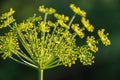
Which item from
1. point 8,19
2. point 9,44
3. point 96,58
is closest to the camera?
point 9,44

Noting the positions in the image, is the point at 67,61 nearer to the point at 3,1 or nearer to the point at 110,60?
the point at 110,60

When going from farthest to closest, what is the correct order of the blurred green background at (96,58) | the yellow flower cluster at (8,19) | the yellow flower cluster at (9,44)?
the blurred green background at (96,58), the yellow flower cluster at (8,19), the yellow flower cluster at (9,44)

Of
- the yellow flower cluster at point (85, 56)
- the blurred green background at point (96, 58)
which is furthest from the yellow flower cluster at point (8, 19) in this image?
the blurred green background at point (96, 58)

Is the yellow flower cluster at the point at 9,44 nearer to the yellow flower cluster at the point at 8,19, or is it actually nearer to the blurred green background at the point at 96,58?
the yellow flower cluster at the point at 8,19

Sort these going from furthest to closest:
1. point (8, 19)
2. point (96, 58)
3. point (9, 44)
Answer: point (96, 58) → point (8, 19) → point (9, 44)

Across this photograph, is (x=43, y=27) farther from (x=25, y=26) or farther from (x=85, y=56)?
(x=85, y=56)

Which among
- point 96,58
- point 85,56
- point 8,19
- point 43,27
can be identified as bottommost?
point 85,56

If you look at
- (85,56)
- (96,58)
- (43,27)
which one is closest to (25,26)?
(43,27)

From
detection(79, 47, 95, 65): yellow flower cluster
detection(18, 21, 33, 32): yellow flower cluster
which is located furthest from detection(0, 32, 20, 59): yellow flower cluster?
detection(79, 47, 95, 65): yellow flower cluster


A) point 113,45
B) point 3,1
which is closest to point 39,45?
point 113,45

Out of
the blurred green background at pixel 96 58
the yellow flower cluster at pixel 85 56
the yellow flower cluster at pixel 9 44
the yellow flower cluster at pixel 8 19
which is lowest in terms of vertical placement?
the yellow flower cluster at pixel 85 56
